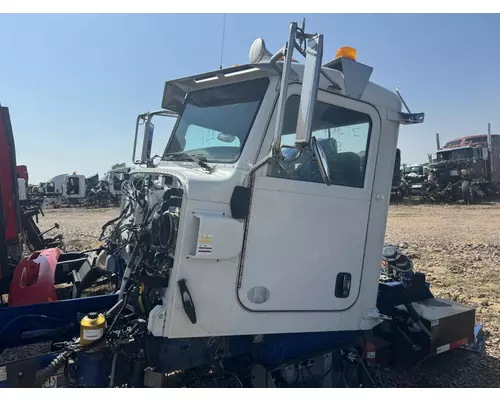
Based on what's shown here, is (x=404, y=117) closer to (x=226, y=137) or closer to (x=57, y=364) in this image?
(x=226, y=137)

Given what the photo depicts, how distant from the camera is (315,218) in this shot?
2768mm

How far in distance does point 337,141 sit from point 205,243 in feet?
4.28

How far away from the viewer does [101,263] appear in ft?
13.1

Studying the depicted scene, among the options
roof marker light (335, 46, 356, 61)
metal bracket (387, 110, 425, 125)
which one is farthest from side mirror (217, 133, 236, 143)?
metal bracket (387, 110, 425, 125)

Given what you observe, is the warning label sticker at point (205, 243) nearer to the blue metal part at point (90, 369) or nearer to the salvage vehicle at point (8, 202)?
the blue metal part at point (90, 369)

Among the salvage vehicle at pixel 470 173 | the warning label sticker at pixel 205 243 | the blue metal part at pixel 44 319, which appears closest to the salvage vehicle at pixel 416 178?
the salvage vehicle at pixel 470 173

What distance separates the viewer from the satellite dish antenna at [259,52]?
2605 millimetres

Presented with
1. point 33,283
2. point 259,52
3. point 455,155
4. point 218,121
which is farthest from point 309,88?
point 455,155

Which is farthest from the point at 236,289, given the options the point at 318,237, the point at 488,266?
the point at 488,266

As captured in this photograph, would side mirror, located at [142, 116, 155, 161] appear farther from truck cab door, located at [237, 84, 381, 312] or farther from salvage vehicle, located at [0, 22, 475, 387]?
truck cab door, located at [237, 84, 381, 312]

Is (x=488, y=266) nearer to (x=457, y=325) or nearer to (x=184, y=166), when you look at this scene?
(x=457, y=325)

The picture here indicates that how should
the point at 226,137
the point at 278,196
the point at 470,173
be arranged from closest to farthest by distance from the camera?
the point at 278,196 → the point at 226,137 → the point at 470,173

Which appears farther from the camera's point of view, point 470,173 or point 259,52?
point 470,173

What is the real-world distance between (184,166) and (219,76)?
0.71 m
